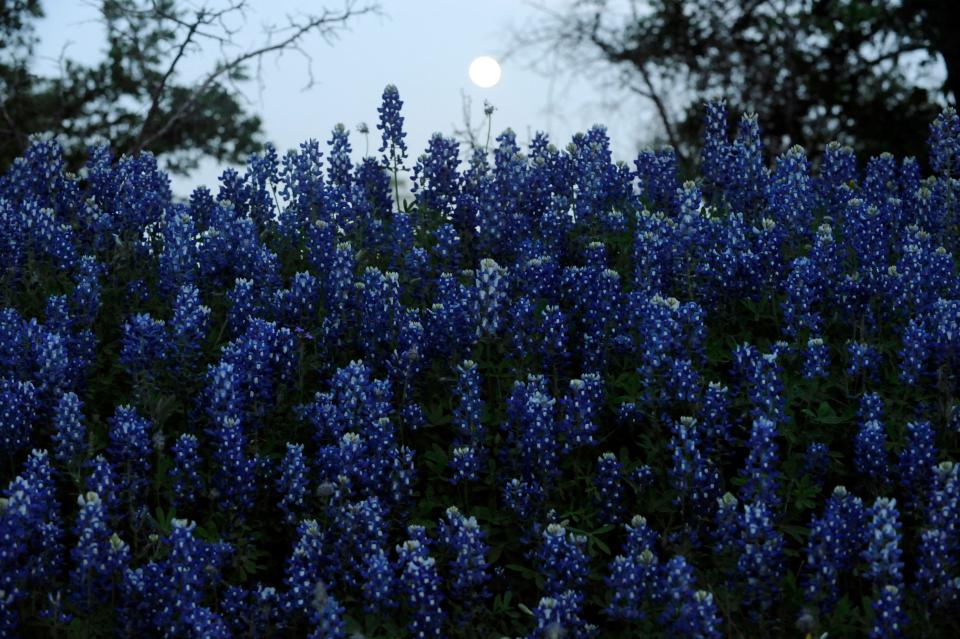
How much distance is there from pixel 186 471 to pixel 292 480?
1.51 feet

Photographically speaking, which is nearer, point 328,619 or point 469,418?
point 328,619

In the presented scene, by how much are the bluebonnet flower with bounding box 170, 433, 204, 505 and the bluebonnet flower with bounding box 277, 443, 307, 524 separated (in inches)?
14.4

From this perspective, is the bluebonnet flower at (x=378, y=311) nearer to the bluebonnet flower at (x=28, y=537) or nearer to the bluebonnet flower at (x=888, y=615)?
the bluebonnet flower at (x=28, y=537)

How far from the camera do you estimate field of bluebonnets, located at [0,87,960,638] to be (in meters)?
4.78

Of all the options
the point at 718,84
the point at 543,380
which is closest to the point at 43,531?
the point at 543,380

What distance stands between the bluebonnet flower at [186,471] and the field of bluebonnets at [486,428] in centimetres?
1

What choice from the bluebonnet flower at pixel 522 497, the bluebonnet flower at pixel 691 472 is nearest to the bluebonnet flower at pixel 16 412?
the bluebonnet flower at pixel 522 497

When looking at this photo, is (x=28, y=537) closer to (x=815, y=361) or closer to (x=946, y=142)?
(x=815, y=361)

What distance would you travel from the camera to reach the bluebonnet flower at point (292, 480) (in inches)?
203

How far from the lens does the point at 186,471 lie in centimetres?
523

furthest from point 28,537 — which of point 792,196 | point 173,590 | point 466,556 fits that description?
point 792,196

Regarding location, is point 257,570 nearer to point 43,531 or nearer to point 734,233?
point 43,531

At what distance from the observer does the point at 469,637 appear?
16.1ft

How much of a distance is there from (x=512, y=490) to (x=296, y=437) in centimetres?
116
